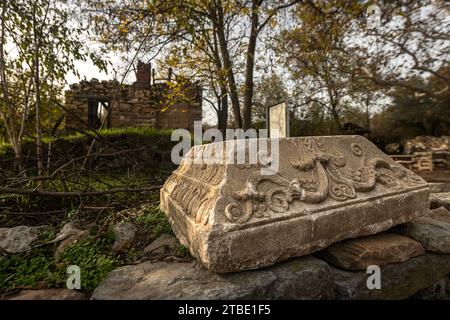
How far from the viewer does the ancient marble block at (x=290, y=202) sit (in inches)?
50.4

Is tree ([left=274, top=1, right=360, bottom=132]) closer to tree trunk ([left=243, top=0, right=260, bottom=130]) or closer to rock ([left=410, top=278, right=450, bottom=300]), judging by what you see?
tree trunk ([left=243, top=0, right=260, bottom=130])

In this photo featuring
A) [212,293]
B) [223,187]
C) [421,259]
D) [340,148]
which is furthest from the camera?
Answer: [340,148]

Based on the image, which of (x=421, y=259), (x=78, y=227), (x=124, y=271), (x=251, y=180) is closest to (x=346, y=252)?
(x=421, y=259)

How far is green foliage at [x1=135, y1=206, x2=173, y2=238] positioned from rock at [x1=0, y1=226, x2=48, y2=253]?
79 centimetres

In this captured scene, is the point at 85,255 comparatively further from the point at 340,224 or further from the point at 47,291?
the point at 340,224

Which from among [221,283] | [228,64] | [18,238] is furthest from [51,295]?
[228,64]

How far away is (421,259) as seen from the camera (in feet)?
5.43

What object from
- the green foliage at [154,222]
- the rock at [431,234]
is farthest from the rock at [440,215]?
the green foliage at [154,222]

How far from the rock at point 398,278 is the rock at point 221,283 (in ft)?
0.45

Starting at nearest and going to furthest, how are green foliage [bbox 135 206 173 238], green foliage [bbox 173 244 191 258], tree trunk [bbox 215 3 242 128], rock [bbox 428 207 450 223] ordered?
green foliage [bbox 173 244 191 258] < green foliage [bbox 135 206 173 238] < rock [bbox 428 207 450 223] < tree trunk [bbox 215 3 242 128]

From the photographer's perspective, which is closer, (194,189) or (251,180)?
(251,180)

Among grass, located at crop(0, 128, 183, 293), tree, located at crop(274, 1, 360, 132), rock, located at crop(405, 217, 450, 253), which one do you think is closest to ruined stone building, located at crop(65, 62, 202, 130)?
tree, located at crop(274, 1, 360, 132)

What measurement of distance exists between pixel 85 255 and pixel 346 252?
5.57 ft

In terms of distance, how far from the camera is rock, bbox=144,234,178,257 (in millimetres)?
1729
